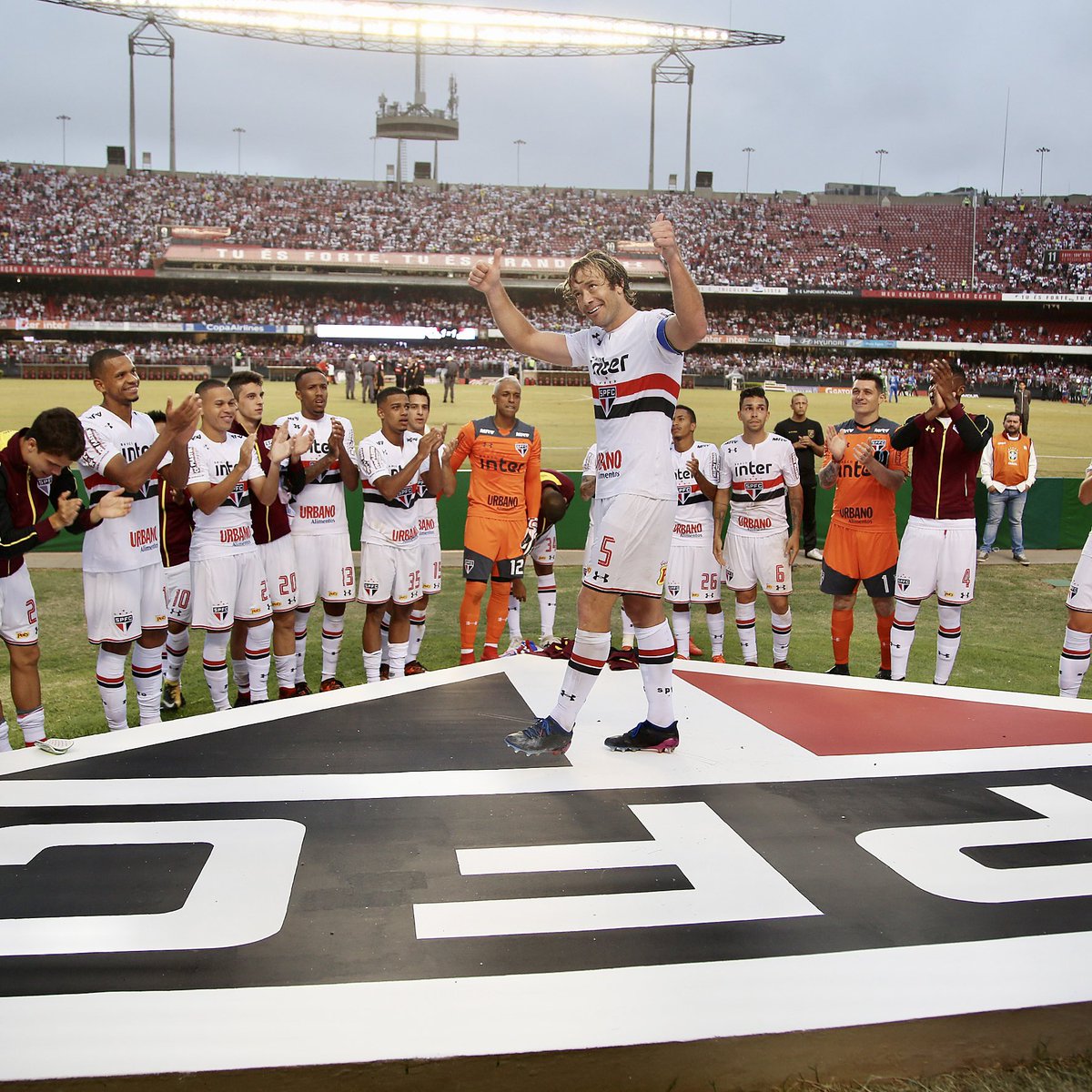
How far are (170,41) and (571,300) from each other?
241ft

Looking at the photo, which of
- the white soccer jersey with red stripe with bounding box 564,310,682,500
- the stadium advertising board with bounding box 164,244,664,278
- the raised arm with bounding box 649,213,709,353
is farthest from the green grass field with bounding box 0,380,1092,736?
the stadium advertising board with bounding box 164,244,664,278

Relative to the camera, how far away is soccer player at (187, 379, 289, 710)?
639 centimetres

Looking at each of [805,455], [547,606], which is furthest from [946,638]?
[805,455]

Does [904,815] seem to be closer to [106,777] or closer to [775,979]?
[775,979]

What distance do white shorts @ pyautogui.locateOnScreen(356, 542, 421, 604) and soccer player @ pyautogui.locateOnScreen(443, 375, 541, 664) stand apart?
0.64 metres

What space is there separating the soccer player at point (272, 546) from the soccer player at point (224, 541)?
16 cm

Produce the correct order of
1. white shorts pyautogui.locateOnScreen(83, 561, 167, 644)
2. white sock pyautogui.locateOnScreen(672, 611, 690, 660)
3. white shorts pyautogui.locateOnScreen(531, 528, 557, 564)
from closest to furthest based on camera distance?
1. white shorts pyautogui.locateOnScreen(83, 561, 167, 644)
2. white sock pyautogui.locateOnScreen(672, 611, 690, 660)
3. white shorts pyautogui.locateOnScreen(531, 528, 557, 564)

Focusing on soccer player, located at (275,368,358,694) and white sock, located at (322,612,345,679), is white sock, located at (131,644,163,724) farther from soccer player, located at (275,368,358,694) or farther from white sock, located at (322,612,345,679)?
white sock, located at (322,612,345,679)

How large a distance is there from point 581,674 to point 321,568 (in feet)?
11.1

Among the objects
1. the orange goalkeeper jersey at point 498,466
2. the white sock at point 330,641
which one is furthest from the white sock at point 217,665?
the orange goalkeeper jersey at point 498,466

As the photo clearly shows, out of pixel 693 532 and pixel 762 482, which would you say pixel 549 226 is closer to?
pixel 693 532

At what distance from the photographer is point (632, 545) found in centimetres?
458

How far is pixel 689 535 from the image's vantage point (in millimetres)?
8516

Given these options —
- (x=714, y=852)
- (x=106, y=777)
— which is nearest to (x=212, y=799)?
(x=106, y=777)
